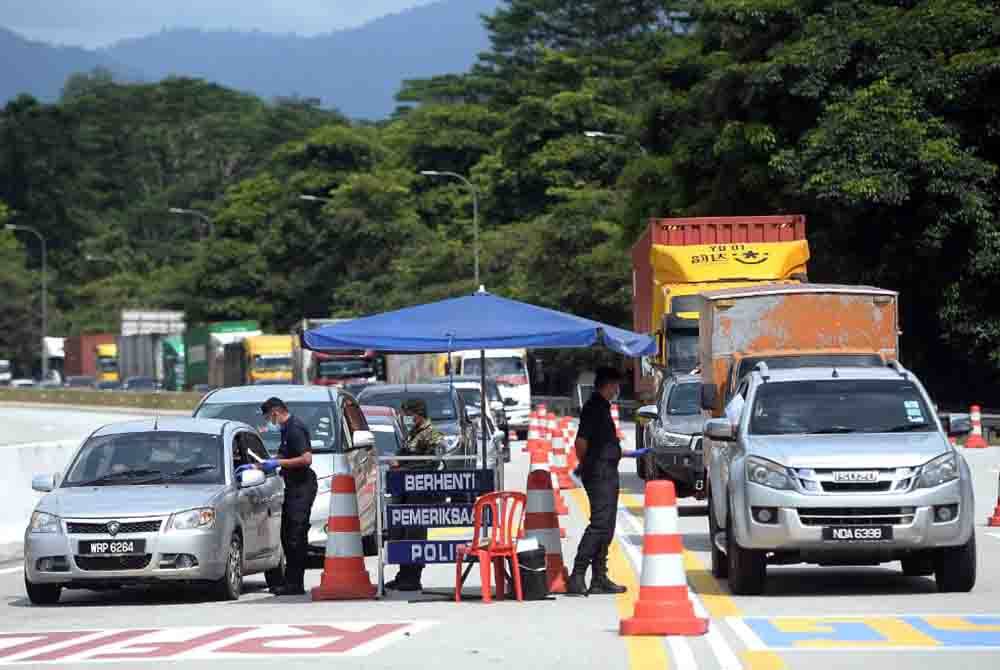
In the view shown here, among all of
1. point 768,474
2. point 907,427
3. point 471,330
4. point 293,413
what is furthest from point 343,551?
point 907,427

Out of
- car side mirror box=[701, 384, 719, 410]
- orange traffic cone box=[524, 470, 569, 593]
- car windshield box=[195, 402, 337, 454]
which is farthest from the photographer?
car side mirror box=[701, 384, 719, 410]

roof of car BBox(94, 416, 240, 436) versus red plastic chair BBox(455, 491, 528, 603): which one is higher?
roof of car BBox(94, 416, 240, 436)

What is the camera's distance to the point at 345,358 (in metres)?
62.3

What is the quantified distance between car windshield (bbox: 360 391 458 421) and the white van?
18296 mm

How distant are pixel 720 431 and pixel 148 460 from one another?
4.96 meters

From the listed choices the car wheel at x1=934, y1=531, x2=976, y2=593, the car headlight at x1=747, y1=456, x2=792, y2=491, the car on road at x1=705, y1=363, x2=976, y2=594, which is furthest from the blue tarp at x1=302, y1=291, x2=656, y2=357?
the car wheel at x1=934, y1=531, x2=976, y2=593

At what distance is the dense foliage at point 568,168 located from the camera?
44281mm

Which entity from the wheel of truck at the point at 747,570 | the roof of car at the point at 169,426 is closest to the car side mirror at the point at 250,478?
the roof of car at the point at 169,426

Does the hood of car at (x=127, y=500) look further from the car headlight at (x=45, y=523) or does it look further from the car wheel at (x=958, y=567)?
the car wheel at (x=958, y=567)

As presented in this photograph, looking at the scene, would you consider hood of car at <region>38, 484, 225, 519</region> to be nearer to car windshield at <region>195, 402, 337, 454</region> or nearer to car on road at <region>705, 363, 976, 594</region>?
car windshield at <region>195, 402, 337, 454</region>

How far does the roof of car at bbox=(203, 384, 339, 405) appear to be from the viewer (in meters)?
20.4

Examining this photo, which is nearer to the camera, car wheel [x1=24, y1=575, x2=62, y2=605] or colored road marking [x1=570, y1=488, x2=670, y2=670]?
colored road marking [x1=570, y1=488, x2=670, y2=670]

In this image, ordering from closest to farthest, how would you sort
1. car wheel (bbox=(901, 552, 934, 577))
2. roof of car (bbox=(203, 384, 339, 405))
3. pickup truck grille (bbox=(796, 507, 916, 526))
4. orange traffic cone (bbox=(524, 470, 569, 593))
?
pickup truck grille (bbox=(796, 507, 916, 526)), car wheel (bbox=(901, 552, 934, 577)), orange traffic cone (bbox=(524, 470, 569, 593)), roof of car (bbox=(203, 384, 339, 405))

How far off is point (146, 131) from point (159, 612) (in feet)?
427
